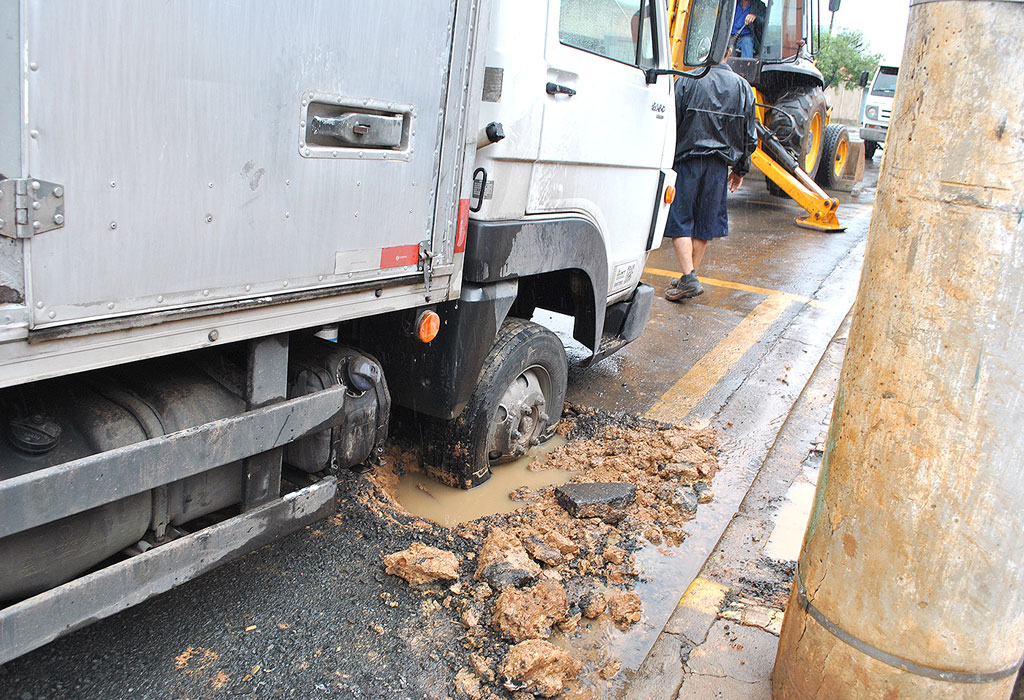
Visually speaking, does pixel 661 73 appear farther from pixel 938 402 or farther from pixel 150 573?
pixel 150 573

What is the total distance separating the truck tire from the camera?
336 centimetres

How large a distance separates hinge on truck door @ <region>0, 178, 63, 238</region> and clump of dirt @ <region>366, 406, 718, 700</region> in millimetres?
1681

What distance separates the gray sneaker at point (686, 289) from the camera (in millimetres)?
7062

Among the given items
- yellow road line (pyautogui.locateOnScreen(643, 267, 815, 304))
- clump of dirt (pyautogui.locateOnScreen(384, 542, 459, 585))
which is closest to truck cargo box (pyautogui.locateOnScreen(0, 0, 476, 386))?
clump of dirt (pyautogui.locateOnScreen(384, 542, 459, 585))

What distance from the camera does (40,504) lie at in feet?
6.03

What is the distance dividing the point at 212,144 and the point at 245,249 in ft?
0.92

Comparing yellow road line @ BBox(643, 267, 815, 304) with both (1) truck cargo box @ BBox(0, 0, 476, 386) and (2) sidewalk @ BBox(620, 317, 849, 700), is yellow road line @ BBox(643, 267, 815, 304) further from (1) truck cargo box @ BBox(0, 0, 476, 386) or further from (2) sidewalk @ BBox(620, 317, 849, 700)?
(1) truck cargo box @ BBox(0, 0, 476, 386)

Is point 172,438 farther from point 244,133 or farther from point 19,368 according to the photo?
point 244,133

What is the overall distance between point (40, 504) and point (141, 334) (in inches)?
17.5

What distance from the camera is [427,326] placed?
111 inches

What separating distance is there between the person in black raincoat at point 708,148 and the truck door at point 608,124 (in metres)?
2.11

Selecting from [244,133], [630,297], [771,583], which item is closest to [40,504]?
[244,133]

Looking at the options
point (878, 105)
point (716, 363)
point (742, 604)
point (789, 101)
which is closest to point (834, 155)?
point (789, 101)

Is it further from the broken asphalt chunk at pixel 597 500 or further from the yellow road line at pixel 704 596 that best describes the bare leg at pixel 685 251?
the yellow road line at pixel 704 596
